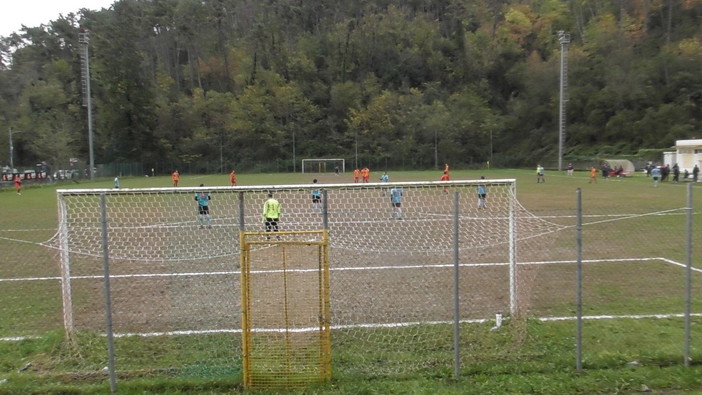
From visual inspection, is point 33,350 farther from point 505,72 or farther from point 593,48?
point 505,72

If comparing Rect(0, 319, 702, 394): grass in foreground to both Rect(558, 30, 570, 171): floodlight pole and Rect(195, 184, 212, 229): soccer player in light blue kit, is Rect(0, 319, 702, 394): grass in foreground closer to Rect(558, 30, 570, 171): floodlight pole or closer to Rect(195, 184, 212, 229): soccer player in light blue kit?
Rect(195, 184, 212, 229): soccer player in light blue kit

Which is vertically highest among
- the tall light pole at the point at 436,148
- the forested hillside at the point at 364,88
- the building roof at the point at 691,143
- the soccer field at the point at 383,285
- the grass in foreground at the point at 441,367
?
the forested hillside at the point at 364,88

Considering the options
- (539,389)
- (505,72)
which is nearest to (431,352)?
(539,389)

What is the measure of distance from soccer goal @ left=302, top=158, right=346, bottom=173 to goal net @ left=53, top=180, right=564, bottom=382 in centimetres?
6546

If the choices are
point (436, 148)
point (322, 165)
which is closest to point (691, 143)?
point (436, 148)

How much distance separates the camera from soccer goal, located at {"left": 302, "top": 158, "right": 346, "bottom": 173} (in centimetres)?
8369

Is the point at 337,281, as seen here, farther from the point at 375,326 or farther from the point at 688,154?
the point at 688,154

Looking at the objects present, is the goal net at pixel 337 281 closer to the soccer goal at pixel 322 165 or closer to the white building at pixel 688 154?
the white building at pixel 688 154

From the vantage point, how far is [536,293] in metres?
9.68

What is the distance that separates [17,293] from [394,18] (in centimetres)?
12164

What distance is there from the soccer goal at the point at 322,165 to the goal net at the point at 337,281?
215 ft

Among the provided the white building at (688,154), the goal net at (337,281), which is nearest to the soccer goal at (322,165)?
the white building at (688,154)

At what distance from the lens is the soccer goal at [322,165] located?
83688 mm

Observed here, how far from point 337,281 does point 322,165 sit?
242ft
